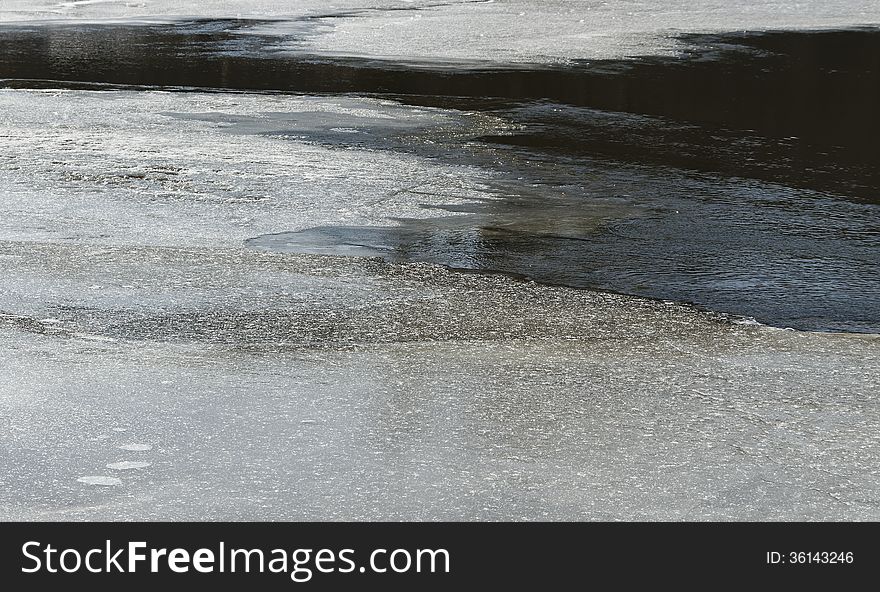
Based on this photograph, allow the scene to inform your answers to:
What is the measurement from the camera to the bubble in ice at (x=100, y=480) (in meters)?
4.62

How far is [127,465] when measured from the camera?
4789mm

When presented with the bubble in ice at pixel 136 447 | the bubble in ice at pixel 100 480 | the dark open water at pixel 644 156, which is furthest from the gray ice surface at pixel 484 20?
the bubble in ice at pixel 100 480

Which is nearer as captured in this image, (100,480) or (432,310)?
(100,480)

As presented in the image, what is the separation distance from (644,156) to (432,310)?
5.02 meters

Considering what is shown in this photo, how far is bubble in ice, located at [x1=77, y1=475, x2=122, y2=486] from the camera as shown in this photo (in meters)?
4.62

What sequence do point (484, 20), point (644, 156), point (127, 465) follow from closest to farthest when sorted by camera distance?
point (127, 465) → point (644, 156) → point (484, 20)

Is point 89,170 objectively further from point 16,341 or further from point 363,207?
point 16,341

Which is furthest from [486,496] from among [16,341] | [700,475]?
[16,341]

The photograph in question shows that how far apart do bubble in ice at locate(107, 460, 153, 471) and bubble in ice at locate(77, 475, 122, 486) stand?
0.09 metres

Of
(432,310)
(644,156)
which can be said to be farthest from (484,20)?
(432,310)

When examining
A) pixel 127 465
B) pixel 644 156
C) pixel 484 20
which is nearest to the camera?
pixel 127 465

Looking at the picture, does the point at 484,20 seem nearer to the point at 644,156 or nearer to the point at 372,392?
the point at 644,156

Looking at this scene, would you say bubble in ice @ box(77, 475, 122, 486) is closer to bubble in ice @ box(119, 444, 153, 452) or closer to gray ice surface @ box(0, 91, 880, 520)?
gray ice surface @ box(0, 91, 880, 520)

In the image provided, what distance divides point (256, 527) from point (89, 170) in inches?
260
